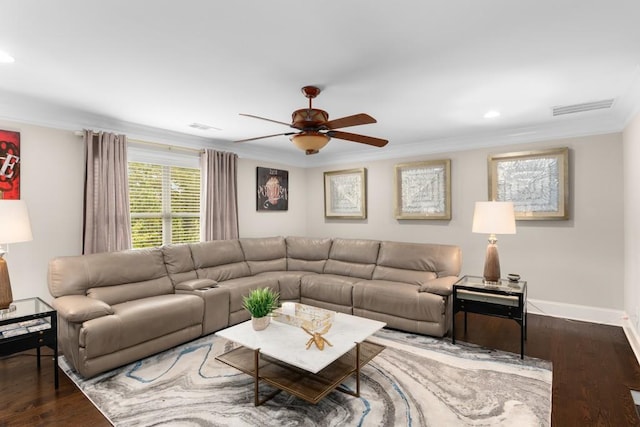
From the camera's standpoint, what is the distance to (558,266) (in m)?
4.18

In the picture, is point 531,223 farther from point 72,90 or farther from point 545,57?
point 72,90

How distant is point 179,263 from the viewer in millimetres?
4070

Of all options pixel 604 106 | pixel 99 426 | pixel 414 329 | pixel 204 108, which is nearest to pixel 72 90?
pixel 204 108

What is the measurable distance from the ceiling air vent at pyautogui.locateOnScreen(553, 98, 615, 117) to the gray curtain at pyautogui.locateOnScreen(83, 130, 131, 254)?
484cm

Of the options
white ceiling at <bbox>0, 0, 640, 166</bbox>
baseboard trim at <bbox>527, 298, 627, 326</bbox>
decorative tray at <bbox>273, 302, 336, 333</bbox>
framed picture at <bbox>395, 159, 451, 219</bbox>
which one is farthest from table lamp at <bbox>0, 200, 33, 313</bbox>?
baseboard trim at <bbox>527, 298, 627, 326</bbox>

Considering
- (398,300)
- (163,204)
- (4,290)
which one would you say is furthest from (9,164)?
(398,300)

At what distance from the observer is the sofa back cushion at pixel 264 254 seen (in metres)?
4.90

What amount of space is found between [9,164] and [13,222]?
95 cm

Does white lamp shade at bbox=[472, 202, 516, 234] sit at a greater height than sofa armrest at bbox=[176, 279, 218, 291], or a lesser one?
greater

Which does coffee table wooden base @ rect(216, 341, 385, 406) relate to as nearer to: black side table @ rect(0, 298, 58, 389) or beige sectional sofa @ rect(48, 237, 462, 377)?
beige sectional sofa @ rect(48, 237, 462, 377)

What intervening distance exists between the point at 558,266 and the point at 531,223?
60 centimetres

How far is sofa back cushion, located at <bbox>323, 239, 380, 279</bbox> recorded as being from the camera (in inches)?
184

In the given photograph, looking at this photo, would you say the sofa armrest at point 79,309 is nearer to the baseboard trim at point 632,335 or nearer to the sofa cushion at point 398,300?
the sofa cushion at point 398,300

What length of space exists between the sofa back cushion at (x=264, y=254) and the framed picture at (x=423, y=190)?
1944 millimetres
